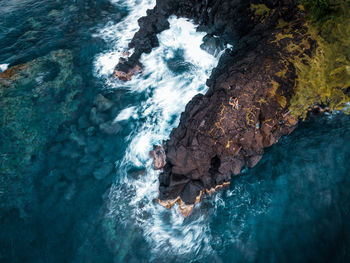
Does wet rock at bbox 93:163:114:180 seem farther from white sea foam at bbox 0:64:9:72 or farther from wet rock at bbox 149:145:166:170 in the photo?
white sea foam at bbox 0:64:9:72

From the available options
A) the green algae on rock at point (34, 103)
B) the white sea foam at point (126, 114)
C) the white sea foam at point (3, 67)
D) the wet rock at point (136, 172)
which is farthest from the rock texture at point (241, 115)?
the white sea foam at point (3, 67)

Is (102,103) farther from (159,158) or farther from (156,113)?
(159,158)

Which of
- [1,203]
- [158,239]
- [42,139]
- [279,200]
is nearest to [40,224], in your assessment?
[1,203]

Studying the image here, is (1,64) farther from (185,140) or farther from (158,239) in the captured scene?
(158,239)

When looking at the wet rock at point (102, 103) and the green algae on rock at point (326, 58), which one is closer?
the green algae on rock at point (326, 58)

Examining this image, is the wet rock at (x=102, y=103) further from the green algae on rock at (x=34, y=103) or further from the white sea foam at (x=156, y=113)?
the green algae on rock at (x=34, y=103)

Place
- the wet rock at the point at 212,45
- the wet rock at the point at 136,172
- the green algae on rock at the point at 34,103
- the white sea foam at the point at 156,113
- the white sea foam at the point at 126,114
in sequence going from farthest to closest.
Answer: the wet rock at the point at 212,45, the white sea foam at the point at 126,114, the green algae on rock at the point at 34,103, the wet rock at the point at 136,172, the white sea foam at the point at 156,113

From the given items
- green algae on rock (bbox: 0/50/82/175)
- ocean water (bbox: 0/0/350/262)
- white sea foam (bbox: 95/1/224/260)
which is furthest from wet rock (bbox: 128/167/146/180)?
green algae on rock (bbox: 0/50/82/175)
